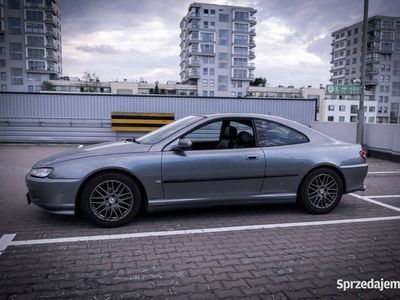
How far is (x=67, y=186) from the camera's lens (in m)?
4.66

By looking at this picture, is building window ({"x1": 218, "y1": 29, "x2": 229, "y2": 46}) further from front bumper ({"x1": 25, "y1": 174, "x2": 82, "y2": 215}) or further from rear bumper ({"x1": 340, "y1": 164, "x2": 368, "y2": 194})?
front bumper ({"x1": 25, "y1": 174, "x2": 82, "y2": 215})

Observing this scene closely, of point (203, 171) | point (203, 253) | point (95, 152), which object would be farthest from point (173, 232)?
point (95, 152)

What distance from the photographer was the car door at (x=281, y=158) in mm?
5340

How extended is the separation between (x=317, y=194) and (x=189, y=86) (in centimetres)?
9259

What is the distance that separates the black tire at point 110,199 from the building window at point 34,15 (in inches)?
3737

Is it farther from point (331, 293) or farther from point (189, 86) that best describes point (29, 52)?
point (331, 293)

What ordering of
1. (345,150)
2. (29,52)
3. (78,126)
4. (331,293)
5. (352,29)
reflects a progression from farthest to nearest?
1. (352,29)
2. (29,52)
3. (78,126)
4. (345,150)
5. (331,293)

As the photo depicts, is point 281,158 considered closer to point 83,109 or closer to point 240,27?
point 83,109

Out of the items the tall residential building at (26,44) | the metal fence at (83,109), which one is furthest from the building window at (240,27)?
the metal fence at (83,109)

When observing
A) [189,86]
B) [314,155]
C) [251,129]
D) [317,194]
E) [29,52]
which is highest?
[29,52]

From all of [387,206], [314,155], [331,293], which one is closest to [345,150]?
[314,155]

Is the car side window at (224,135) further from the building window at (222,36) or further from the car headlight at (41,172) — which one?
the building window at (222,36)

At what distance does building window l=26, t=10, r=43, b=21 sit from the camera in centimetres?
8619

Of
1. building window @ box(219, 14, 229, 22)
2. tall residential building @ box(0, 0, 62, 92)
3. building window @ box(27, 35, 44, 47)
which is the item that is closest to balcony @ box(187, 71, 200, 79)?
building window @ box(219, 14, 229, 22)
